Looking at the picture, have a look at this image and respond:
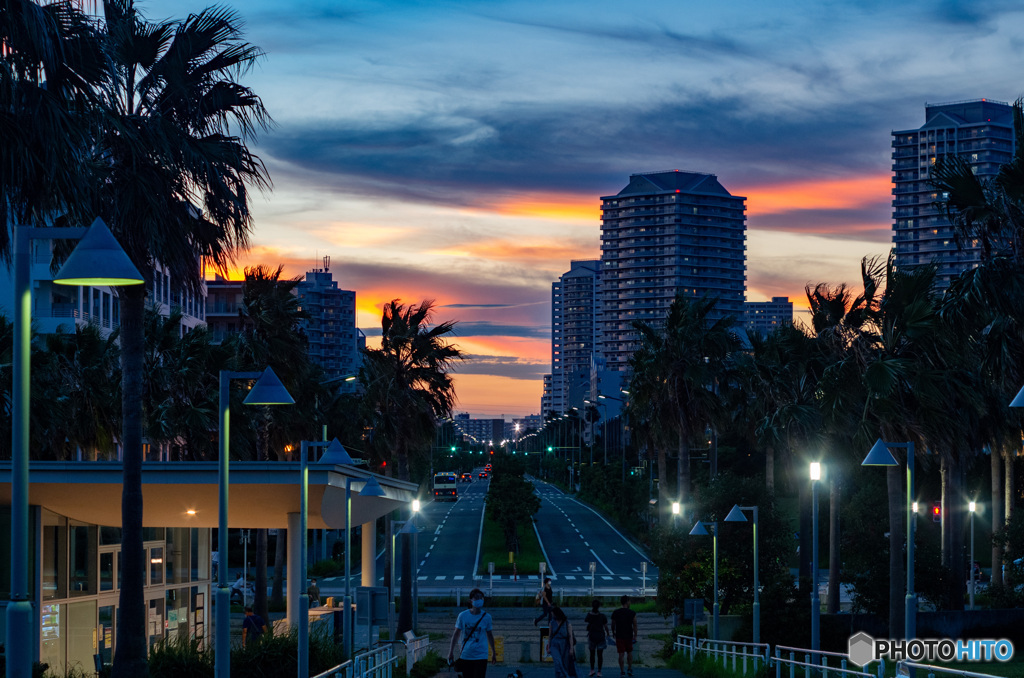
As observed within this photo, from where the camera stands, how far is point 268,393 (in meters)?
17.4

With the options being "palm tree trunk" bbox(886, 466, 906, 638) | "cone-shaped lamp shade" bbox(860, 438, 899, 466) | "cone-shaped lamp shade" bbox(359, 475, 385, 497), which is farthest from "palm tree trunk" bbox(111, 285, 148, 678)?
"palm tree trunk" bbox(886, 466, 906, 638)

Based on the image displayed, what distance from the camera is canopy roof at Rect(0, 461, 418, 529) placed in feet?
79.0

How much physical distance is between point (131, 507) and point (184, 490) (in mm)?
5790

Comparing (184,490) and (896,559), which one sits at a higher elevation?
(184,490)

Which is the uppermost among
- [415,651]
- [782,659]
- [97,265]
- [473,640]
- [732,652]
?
[97,265]

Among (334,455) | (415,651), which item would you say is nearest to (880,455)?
(334,455)

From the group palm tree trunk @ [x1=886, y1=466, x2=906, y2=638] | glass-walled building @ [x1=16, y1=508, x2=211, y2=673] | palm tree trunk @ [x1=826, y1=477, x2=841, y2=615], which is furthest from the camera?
palm tree trunk @ [x1=826, y1=477, x2=841, y2=615]

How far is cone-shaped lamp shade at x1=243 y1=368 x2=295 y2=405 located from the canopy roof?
6482mm

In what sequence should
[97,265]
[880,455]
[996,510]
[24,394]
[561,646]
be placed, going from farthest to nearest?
1. [996,510]
2. [880,455]
3. [561,646]
4. [24,394]
5. [97,265]

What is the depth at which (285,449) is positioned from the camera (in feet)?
A: 169

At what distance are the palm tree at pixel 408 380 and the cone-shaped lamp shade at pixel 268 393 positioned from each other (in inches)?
1086

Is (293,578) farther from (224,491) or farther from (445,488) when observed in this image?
(445,488)

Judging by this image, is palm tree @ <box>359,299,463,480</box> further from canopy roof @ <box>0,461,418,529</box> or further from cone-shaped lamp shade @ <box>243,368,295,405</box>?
cone-shaped lamp shade @ <box>243,368,295,405</box>

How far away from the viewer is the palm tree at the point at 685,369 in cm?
5219
